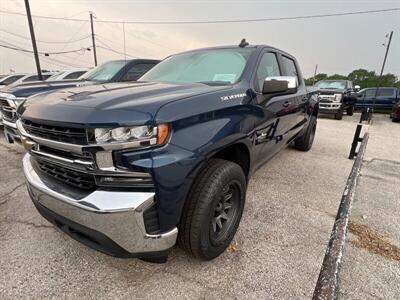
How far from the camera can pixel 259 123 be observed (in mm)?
2568

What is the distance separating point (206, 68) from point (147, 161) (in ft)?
5.58

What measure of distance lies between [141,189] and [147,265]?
94cm

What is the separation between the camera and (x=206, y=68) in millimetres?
2875

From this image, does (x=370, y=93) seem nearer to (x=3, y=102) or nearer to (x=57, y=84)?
(x=57, y=84)

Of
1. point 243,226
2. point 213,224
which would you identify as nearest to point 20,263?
point 213,224

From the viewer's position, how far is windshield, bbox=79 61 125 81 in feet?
18.8

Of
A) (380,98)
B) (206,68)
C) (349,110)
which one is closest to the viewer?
(206,68)

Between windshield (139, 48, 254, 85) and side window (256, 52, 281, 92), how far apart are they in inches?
7.5

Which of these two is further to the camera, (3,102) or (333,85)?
(333,85)

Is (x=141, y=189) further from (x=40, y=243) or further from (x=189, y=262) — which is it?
(x=40, y=243)

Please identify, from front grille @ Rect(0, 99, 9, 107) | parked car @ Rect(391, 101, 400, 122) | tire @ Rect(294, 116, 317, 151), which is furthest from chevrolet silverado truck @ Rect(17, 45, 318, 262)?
parked car @ Rect(391, 101, 400, 122)

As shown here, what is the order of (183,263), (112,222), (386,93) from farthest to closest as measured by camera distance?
(386,93) → (183,263) → (112,222)

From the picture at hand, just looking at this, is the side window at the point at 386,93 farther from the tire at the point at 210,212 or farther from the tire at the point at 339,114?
the tire at the point at 210,212

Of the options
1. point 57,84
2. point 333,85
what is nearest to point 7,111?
point 57,84
